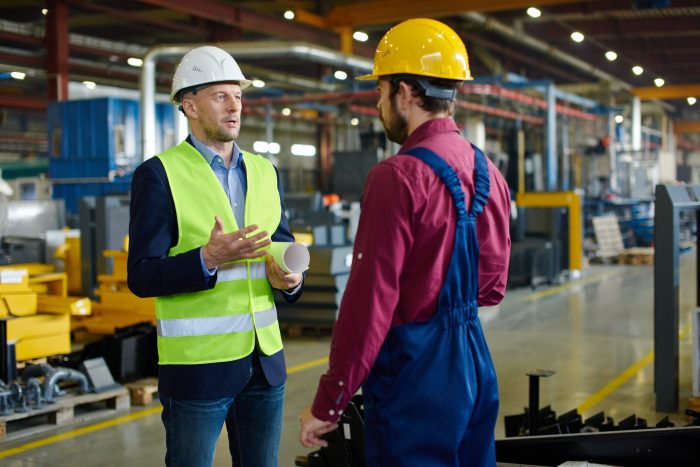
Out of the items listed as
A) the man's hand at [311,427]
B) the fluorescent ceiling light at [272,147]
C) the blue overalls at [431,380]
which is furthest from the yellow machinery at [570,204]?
the man's hand at [311,427]

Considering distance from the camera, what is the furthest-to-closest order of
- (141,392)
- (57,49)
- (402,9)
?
(402,9)
(57,49)
(141,392)

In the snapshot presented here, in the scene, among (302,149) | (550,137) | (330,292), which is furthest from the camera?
(302,149)

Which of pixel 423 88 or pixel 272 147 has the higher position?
pixel 272 147

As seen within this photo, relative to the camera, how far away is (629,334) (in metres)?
9.04

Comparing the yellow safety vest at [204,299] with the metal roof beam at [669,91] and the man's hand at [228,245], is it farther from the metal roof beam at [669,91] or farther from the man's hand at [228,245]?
the metal roof beam at [669,91]

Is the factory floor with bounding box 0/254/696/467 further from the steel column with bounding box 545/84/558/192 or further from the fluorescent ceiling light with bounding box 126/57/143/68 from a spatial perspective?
the fluorescent ceiling light with bounding box 126/57/143/68

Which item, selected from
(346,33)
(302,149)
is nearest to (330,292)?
(346,33)

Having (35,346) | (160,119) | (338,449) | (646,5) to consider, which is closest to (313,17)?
(160,119)

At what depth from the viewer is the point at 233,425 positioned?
8.85 ft

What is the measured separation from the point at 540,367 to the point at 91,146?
9.18m

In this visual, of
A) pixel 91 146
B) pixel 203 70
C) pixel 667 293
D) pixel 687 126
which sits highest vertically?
pixel 687 126

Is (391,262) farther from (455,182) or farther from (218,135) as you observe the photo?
(218,135)

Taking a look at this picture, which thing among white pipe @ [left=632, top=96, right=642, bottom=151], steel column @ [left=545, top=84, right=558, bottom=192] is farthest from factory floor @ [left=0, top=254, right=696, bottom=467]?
white pipe @ [left=632, top=96, right=642, bottom=151]

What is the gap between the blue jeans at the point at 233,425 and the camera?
2451 mm
